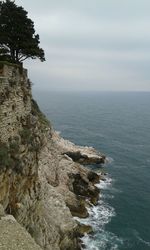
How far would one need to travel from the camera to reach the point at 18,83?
27.5 m

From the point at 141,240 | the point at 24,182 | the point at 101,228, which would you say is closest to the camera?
the point at 24,182

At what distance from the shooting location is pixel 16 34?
32.3 meters

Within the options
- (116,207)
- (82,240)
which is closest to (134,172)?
(116,207)

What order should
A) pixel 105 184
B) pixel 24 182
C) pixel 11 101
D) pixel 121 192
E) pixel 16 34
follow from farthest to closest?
pixel 105 184
pixel 121 192
pixel 16 34
pixel 24 182
pixel 11 101

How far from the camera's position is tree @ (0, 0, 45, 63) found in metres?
32.6

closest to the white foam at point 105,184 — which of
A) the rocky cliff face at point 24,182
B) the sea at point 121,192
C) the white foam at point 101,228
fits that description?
the sea at point 121,192

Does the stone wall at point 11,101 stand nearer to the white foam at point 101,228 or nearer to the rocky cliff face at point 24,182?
the rocky cliff face at point 24,182

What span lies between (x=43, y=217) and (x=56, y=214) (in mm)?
5549

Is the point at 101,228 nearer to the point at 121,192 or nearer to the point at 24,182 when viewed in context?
the point at 121,192

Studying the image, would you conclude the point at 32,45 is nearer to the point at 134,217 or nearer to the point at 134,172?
the point at 134,217

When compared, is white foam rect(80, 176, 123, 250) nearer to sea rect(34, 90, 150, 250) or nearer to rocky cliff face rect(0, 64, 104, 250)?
sea rect(34, 90, 150, 250)

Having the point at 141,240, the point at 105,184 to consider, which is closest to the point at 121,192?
the point at 105,184

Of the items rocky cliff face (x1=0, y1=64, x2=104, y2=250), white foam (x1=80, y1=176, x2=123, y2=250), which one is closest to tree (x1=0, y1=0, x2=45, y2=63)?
rocky cliff face (x1=0, y1=64, x2=104, y2=250)

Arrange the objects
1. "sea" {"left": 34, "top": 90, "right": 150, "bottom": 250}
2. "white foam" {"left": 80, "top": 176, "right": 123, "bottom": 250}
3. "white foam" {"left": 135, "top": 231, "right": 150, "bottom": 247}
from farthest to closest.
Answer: "sea" {"left": 34, "top": 90, "right": 150, "bottom": 250}, "white foam" {"left": 135, "top": 231, "right": 150, "bottom": 247}, "white foam" {"left": 80, "top": 176, "right": 123, "bottom": 250}
